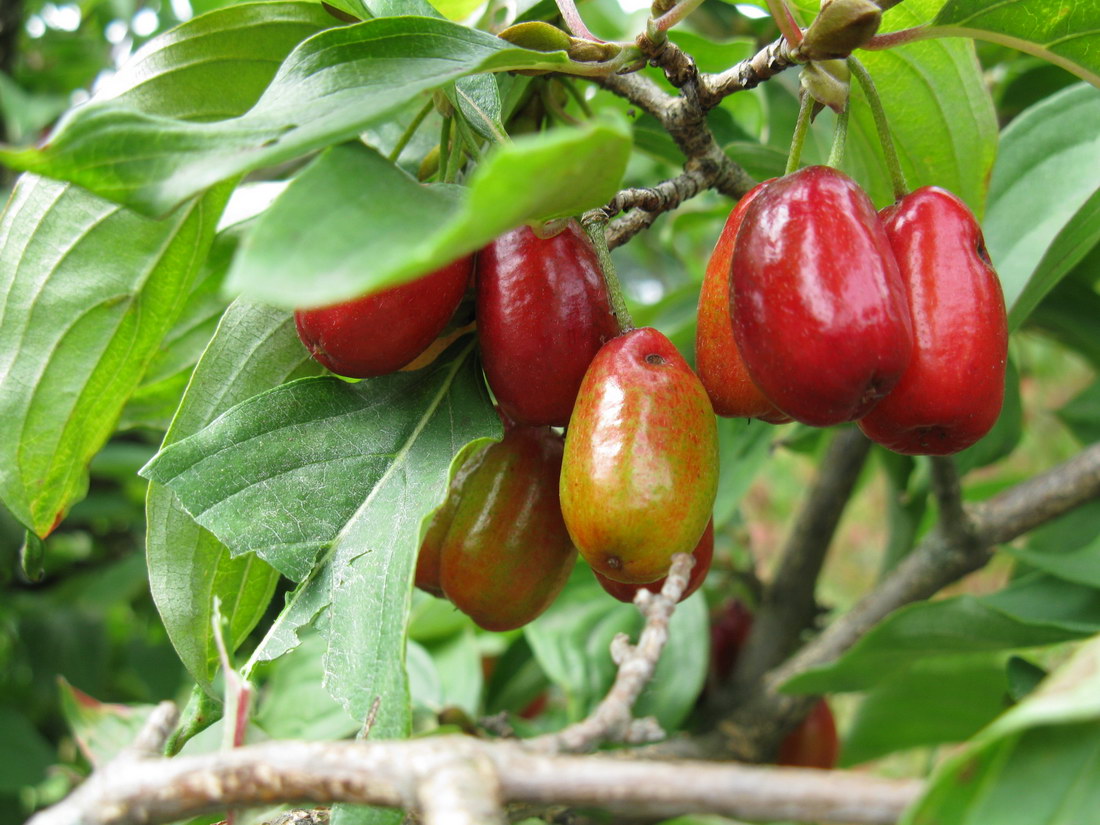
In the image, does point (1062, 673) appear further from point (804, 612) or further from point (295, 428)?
point (804, 612)

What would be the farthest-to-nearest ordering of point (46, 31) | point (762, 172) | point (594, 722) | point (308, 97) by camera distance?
point (46, 31)
point (762, 172)
point (308, 97)
point (594, 722)

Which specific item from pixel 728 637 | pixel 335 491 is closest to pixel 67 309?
pixel 335 491

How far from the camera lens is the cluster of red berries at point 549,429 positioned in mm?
638

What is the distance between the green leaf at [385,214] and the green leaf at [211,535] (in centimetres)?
29

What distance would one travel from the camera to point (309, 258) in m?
0.49

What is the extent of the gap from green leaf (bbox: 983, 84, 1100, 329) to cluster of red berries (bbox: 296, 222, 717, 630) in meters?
0.51

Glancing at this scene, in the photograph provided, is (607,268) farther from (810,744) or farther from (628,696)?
(810,744)

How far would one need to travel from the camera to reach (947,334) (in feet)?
2.13

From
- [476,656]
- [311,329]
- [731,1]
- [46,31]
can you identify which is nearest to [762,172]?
[731,1]

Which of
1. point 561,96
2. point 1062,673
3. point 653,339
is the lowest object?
point 1062,673

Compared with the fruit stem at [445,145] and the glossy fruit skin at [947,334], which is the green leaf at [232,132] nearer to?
the fruit stem at [445,145]

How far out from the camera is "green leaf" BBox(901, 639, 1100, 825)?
0.46 meters

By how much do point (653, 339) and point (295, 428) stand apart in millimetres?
288

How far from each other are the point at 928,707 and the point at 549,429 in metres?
1.14
